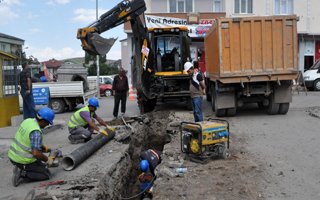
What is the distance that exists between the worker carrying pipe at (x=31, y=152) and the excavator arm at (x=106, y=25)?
13.8ft

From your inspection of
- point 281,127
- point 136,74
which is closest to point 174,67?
point 136,74

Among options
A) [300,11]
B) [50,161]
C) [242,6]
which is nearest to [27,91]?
[50,161]

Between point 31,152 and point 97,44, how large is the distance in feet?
15.2

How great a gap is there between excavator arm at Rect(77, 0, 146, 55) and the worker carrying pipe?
13.8 feet

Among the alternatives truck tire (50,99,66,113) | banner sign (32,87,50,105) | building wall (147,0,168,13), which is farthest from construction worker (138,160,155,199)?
building wall (147,0,168,13)

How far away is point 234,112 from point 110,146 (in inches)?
215

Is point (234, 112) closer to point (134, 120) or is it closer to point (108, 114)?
point (134, 120)

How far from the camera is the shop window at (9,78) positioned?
41.1ft

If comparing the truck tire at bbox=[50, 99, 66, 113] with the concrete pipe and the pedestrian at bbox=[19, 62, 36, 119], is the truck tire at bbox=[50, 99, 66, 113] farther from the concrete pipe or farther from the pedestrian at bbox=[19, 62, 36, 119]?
the concrete pipe

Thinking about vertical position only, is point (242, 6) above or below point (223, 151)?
above

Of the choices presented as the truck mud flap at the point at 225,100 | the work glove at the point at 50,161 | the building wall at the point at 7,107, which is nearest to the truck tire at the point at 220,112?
the truck mud flap at the point at 225,100

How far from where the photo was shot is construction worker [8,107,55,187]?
589 centimetres

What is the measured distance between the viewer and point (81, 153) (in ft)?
23.6

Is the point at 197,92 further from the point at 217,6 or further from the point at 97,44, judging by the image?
the point at 217,6
